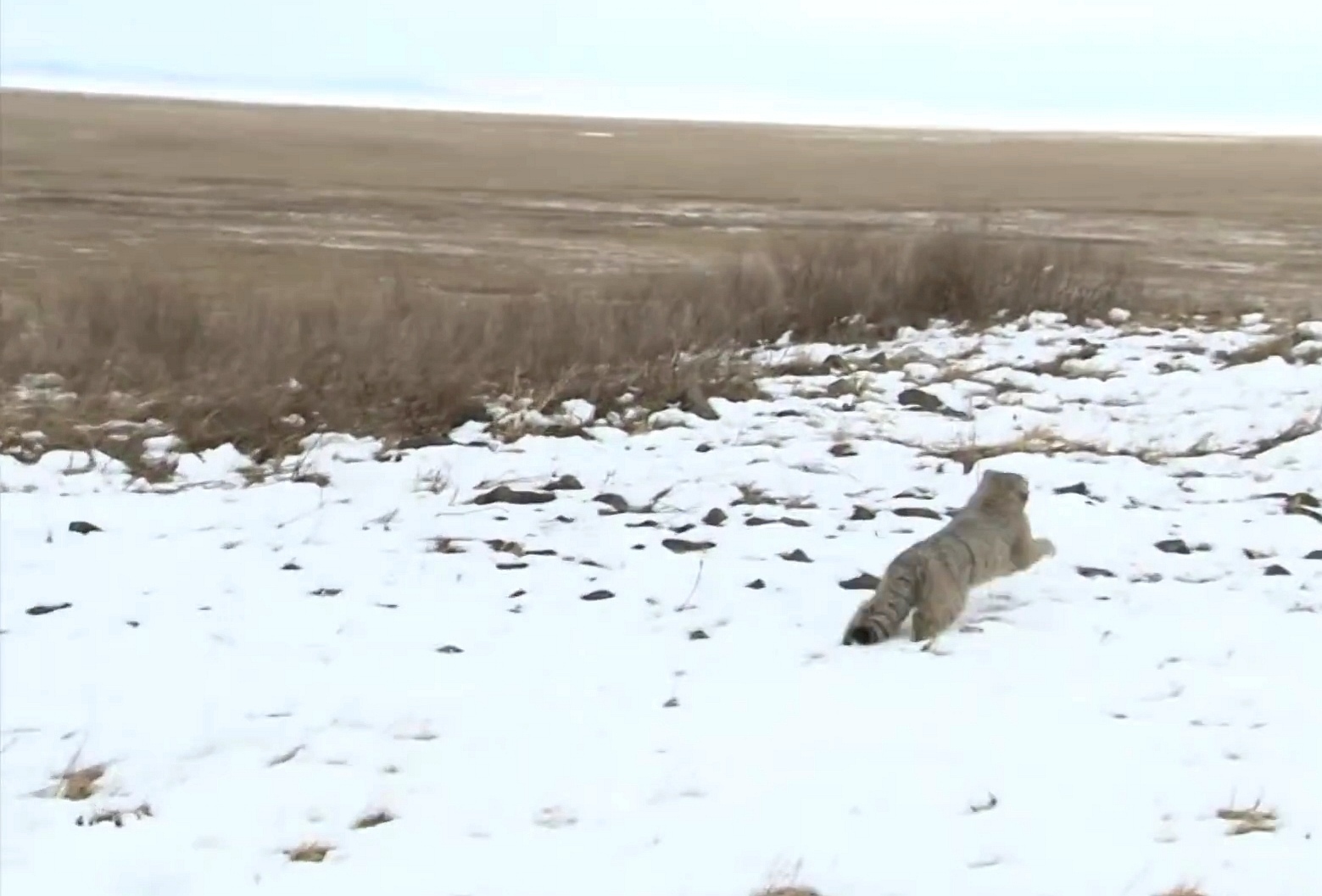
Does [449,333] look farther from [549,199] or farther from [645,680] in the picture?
[549,199]

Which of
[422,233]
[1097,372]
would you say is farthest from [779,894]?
[422,233]

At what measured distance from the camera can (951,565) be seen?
6312mm

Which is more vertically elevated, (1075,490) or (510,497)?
(1075,490)

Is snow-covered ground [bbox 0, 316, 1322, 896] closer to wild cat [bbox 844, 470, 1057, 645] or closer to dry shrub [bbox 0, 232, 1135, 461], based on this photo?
wild cat [bbox 844, 470, 1057, 645]

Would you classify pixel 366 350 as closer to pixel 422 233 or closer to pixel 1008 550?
pixel 1008 550

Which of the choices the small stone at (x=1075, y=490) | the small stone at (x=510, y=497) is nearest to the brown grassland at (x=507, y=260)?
the small stone at (x=510, y=497)

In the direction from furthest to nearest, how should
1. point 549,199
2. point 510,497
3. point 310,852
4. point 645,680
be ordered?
point 549,199
point 510,497
point 645,680
point 310,852

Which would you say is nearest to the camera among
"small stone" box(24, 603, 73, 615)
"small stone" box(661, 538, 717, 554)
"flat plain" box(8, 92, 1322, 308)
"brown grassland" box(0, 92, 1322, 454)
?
"small stone" box(24, 603, 73, 615)

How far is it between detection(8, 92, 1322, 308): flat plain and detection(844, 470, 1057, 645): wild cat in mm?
12188

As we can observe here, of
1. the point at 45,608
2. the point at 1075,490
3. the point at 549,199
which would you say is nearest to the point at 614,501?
the point at 1075,490

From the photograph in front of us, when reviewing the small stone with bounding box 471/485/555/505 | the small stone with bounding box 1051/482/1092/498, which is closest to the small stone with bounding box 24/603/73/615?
the small stone with bounding box 471/485/555/505

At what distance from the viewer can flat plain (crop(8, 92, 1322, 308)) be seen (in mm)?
21859

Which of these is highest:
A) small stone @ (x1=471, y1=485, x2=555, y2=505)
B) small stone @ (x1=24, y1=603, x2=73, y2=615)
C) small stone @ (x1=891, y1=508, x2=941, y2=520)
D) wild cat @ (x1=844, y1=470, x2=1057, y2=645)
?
wild cat @ (x1=844, y1=470, x2=1057, y2=645)

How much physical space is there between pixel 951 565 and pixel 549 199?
2741cm
